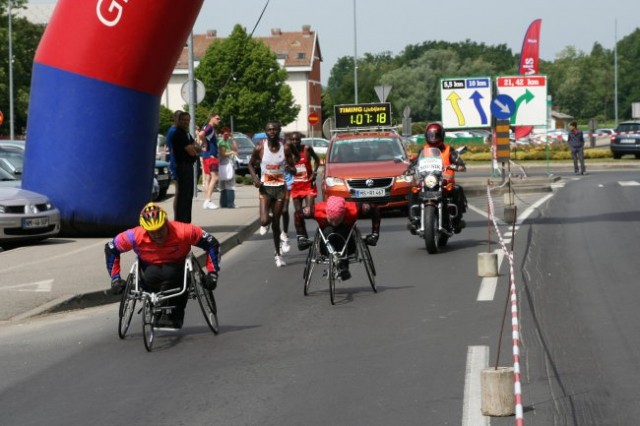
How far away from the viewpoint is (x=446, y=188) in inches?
699

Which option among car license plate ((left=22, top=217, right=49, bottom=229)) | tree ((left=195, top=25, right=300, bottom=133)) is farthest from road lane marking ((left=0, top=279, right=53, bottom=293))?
tree ((left=195, top=25, right=300, bottom=133))

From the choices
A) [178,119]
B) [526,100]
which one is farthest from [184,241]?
[526,100]

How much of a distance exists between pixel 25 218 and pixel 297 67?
13138 cm

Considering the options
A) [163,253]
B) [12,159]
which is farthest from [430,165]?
[12,159]

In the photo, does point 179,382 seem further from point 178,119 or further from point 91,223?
point 91,223

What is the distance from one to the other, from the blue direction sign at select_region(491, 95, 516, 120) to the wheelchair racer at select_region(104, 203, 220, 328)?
77.4ft

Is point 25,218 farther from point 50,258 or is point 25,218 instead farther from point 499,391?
point 499,391

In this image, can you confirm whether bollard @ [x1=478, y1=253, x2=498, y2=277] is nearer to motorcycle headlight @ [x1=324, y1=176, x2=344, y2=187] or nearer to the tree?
motorcycle headlight @ [x1=324, y1=176, x2=344, y2=187]

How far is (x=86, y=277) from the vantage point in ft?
48.2

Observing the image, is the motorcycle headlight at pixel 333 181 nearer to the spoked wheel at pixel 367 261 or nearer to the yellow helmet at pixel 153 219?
the spoked wheel at pixel 367 261

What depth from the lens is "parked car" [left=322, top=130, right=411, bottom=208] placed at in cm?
2491

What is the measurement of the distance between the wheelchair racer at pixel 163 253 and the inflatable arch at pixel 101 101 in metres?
8.91

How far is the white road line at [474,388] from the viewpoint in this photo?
7234mm

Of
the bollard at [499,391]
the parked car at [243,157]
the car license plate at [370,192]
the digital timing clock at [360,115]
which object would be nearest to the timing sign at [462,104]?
the digital timing clock at [360,115]
